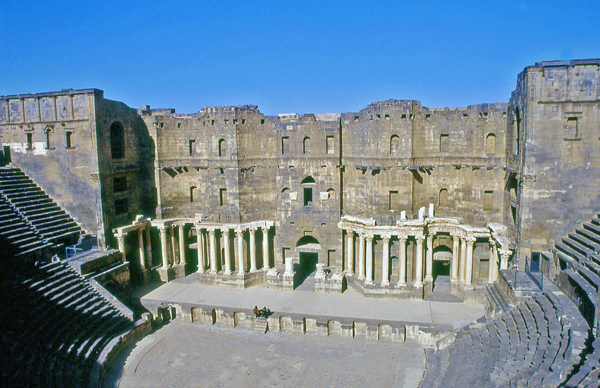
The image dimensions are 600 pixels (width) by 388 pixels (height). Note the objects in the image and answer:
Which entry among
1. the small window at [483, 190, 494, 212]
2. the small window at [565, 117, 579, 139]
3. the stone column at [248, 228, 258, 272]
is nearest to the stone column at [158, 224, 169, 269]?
the stone column at [248, 228, 258, 272]

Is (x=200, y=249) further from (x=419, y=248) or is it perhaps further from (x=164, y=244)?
(x=419, y=248)

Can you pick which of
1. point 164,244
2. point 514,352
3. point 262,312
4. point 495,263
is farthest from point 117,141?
point 514,352

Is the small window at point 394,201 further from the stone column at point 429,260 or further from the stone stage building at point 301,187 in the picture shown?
the stone column at point 429,260

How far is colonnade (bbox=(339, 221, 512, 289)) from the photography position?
27875 mm

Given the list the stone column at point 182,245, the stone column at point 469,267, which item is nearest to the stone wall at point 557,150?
the stone column at point 469,267

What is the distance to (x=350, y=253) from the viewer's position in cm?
3062

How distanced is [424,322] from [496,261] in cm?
632

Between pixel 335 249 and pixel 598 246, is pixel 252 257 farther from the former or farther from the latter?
pixel 598 246

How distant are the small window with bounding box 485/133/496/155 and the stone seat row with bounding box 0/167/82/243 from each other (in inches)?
1064

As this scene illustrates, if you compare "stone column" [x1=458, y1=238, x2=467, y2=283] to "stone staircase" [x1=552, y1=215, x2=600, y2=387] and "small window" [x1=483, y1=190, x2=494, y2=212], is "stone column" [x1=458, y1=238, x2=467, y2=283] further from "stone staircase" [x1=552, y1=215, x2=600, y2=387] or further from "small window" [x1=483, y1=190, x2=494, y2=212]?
"stone staircase" [x1=552, y1=215, x2=600, y2=387]

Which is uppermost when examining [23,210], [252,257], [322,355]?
[23,210]

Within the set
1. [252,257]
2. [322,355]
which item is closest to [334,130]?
[252,257]

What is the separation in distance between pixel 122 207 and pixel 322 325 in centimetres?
1686

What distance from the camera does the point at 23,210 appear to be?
90.6 feet
